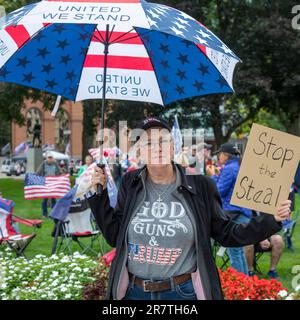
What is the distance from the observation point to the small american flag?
12367 millimetres

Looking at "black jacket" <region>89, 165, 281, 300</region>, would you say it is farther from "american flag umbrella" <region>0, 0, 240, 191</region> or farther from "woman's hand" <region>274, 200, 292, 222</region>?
"american flag umbrella" <region>0, 0, 240, 191</region>

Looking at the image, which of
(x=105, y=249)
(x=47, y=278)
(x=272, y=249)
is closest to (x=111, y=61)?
(x=47, y=278)

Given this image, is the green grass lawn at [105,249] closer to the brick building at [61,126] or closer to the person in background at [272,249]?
the person in background at [272,249]

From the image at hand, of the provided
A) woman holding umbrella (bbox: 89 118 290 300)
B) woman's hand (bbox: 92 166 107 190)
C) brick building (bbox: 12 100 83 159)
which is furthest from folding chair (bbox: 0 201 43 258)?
brick building (bbox: 12 100 83 159)

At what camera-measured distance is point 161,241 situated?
11.3ft

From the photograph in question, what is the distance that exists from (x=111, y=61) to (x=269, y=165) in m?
2.05

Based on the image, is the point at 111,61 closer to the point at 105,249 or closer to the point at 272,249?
the point at 272,249

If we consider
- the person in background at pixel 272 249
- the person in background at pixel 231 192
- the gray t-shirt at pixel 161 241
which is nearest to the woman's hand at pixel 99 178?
the gray t-shirt at pixel 161 241

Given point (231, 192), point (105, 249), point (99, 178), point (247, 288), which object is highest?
point (99, 178)

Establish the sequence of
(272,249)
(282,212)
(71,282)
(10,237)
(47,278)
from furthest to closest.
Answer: (10,237), (272,249), (47,278), (71,282), (282,212)
